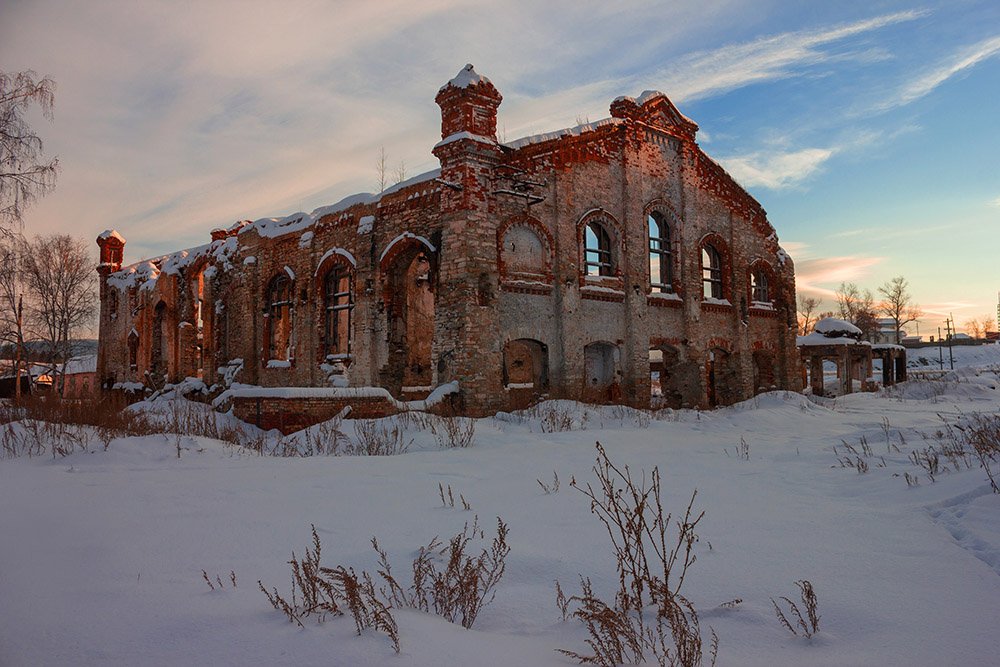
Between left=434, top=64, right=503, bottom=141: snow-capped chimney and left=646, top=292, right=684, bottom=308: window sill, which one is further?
left=646, top=292, right=684, bottom=308: window sill

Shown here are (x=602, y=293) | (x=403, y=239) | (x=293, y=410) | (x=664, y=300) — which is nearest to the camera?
(x=293, y=410)

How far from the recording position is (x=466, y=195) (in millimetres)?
12930

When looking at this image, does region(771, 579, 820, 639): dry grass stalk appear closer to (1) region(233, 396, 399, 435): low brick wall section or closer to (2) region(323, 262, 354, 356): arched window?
(1) region(233, 396, 399, 435): low brick wall section

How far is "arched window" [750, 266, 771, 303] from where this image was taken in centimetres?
2000

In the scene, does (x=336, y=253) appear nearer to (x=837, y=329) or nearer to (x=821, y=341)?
(x=821, y=341)

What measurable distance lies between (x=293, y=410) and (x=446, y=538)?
7730 millimetres

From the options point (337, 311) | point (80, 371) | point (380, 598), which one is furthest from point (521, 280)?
point (80, 371)

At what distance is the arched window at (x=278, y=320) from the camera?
18.9 meters

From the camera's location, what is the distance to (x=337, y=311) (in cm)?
1788

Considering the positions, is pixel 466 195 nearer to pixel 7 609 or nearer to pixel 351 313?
pixel 351 313

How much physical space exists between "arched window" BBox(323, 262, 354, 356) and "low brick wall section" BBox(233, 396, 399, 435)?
5.44 m

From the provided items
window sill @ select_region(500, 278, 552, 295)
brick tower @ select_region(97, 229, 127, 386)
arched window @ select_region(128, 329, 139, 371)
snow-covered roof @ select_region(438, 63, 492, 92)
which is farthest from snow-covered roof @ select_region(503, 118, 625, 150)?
brick tower @ select_region(97, 229, 127, 386)

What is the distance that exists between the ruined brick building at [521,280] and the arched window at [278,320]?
6 centimetres

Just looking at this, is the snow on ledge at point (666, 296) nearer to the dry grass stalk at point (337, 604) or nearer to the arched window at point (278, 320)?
the arched window at point (278, 320)
